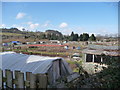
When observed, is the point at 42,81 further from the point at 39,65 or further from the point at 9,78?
Answer: the point at 39,65

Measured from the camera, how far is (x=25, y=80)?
1213mm

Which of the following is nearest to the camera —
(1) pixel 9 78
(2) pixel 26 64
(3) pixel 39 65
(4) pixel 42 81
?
(4) pixel 42 81

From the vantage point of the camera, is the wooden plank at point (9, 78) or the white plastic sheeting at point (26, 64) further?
the white plastic sheeting at point (26, 64)

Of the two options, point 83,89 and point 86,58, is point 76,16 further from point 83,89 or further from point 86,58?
point 83,89

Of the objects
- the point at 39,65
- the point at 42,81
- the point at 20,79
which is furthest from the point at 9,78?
the point at 39,65

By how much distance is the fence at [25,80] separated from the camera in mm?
1123

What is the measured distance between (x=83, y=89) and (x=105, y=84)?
0.25 m

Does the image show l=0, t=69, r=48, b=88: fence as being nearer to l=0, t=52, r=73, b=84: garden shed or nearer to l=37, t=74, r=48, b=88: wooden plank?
l=37, t=74, r=48, b=88: wooden plank

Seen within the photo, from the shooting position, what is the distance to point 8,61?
2074mm

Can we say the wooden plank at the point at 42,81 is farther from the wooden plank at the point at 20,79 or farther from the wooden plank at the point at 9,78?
the wooden plank at the point at 9,78

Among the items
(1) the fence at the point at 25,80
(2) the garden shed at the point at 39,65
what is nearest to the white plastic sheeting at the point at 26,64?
(2) the garden shed at the point at 39,65

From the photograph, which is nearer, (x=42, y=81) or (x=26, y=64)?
(x=42, y=81)

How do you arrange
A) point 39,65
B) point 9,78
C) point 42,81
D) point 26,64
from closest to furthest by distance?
1. point 42,81
2. point 9,78
3. point 39,65
4. point 26,64

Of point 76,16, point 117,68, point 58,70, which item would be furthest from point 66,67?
point 76,16
